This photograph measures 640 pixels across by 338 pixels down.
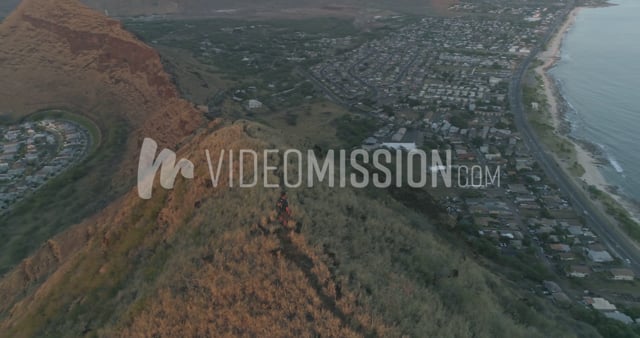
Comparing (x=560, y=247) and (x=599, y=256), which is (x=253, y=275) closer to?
(x=560, y=247)

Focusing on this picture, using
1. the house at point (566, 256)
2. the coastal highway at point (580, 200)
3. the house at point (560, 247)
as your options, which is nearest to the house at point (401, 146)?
the coastal highway at point (580, 200)

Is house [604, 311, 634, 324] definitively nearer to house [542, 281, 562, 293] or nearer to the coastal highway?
house [542, 281, 562, 293]

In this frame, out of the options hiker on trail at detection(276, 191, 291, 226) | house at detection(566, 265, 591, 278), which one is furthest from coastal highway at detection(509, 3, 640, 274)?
hiker on trail at detection(276, 191, 291, 226)

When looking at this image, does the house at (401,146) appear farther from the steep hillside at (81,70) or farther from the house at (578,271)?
the steep hillside at (81,70)

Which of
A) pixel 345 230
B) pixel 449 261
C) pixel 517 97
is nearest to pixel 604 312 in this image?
pixel 449 261

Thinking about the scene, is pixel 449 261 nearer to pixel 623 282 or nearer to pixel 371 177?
pixel 371 177

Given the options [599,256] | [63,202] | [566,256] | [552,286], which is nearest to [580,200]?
[599,256]
